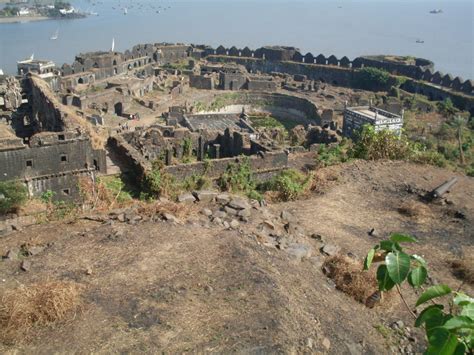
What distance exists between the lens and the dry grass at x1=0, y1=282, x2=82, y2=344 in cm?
699

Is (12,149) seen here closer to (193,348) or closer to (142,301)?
(142,301)

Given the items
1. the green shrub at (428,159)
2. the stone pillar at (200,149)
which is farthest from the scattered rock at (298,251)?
the stone pillar at (200,149)

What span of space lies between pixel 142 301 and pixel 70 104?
32084 mm

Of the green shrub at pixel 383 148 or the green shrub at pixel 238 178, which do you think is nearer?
the green shrub at pixel 383 148

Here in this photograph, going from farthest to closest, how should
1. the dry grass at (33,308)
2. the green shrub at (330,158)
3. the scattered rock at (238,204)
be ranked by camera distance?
the green shrub at (330,158)
the scattered rock at (238,204)
the dry grass at (33,308)

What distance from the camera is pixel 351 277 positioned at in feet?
31.6

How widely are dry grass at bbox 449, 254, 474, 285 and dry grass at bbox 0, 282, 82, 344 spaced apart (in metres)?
8.11

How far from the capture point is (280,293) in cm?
819

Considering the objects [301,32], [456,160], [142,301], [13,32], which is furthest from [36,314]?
[301,32]

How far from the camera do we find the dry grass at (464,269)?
10634mm

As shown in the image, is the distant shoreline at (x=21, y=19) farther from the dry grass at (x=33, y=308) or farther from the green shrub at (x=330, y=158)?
the dry grass at (x=33, y=308)

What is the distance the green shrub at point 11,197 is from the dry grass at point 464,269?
1288 centimetres

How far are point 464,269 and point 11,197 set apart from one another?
521 inches

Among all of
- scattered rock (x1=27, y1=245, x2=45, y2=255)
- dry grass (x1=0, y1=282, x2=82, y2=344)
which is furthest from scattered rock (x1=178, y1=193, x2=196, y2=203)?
dry grass (x1=0, y1=282, x2=82, y2=344)
